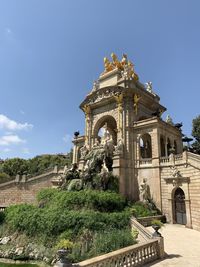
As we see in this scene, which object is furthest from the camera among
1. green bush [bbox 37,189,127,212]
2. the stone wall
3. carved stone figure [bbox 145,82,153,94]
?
carved stone figure [bbox 145,82,153,94]

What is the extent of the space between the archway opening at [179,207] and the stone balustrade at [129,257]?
10629 millimetres

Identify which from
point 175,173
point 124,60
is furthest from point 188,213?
point 124,60

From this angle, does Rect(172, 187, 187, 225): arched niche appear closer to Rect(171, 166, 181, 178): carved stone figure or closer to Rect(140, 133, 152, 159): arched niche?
Rect(171, 166, 181, 178): carved stone figure

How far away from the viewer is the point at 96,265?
6.96 meters

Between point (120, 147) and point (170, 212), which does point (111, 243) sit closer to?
point (170, 212)

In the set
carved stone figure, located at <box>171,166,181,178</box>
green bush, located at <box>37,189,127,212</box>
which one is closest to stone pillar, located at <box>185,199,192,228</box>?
carved stone figure, located at <box>171,166,181,178</box>

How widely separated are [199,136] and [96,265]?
100 feet

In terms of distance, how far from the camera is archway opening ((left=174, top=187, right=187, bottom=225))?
18969 millimetres

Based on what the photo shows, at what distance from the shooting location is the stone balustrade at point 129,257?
7.05 meters

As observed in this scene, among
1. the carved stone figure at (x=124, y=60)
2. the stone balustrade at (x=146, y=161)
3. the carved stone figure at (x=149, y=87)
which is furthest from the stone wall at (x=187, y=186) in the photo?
the carved stone figure at (x=124, y=60)

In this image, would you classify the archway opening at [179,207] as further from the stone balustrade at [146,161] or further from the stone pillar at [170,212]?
the stone balustrade at [146,161]

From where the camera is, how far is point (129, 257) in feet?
27.0

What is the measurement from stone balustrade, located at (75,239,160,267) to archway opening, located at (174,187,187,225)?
34.9 ft

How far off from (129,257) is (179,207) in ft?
42.1
